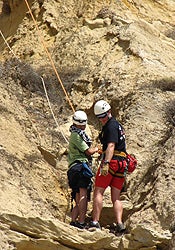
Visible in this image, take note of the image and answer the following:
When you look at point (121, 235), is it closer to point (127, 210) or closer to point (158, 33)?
point (127, 210)

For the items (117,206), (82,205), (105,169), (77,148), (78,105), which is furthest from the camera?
(78,105)

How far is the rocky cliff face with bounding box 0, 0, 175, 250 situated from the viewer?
8.66m

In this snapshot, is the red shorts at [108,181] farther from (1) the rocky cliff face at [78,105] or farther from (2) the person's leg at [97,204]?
(1) the rocky cliff face at [78,105]

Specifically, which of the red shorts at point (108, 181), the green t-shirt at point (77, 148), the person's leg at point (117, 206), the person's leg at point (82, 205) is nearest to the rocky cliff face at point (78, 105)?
the person's leg at point (117, 206)

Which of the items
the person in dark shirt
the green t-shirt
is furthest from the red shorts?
the green t-shirt

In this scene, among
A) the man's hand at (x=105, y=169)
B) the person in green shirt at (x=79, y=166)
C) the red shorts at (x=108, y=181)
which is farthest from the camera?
the person in green shirt at (x=79, y=166)

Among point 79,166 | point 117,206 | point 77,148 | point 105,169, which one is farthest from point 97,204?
point 77,148

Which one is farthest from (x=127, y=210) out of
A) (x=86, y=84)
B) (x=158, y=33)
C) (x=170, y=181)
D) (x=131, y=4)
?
(x=131, y=4)

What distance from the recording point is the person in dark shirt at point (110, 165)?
9.53 m

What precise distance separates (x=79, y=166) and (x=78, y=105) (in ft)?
12.3

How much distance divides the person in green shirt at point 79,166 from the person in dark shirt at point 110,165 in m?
0.23

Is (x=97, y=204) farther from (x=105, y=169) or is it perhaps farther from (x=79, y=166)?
(x=79, y=166)

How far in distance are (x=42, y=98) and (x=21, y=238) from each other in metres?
5.68

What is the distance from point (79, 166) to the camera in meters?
9.92
